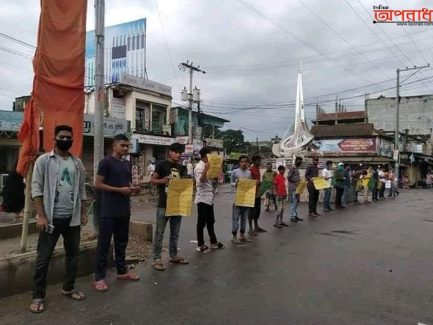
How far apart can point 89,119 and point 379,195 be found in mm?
16677

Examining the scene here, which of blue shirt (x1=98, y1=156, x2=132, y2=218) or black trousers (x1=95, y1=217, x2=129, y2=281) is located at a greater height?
blue shirt (x1=98, y1=156, x2=132, y2=218)

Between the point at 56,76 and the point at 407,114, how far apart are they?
63.2 m

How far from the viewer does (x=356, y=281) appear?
6.25 meters

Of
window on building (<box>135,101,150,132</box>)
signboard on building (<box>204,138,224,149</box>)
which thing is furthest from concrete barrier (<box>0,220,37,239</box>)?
signboard on building (<box>204,138,224,149</box>)

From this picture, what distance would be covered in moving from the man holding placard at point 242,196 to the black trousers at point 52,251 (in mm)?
4270

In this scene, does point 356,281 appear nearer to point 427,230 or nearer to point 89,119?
point 427,230

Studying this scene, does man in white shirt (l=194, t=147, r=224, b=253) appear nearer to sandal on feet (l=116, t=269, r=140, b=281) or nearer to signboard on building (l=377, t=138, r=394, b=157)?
sandal on feet (l=116, t=269, r=140, b=281)

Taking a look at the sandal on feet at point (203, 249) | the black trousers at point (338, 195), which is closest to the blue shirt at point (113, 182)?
the sandal on feet at point (203, 249)

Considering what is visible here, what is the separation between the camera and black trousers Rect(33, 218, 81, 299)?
16.0 feet

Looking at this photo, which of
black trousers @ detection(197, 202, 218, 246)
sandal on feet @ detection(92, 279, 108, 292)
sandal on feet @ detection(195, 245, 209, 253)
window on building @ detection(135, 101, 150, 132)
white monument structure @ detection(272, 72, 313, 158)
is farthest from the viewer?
window on building @ detection(135, 101, 150, 132)

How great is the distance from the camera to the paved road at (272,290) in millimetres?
4734

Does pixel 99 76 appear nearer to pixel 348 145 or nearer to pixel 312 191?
pixel 312 191

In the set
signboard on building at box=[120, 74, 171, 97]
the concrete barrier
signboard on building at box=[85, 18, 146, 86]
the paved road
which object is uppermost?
signboard on building at box=[85, 18, 146, 86]

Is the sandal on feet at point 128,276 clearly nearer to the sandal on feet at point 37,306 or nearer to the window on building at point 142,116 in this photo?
the sandal on feet at point 37,306
